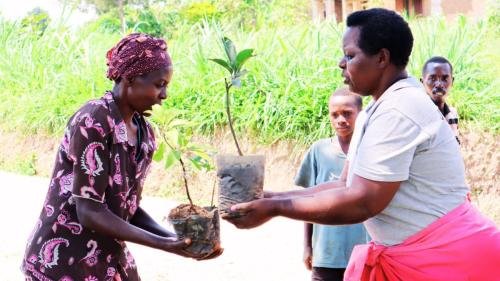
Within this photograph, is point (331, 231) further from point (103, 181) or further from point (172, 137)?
point (103, 181)

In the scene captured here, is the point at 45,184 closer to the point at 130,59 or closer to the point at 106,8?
the point at 130,59

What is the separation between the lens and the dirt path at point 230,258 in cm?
602

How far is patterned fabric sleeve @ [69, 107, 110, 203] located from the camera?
2.65 meters

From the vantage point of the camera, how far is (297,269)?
19.9 ft

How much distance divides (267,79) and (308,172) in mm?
5338

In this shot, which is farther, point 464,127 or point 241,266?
point 464,127

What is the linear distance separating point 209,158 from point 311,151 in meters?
1.26

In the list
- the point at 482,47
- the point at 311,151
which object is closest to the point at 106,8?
the point at 482,47

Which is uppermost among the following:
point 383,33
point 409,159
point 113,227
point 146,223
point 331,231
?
point 383,33

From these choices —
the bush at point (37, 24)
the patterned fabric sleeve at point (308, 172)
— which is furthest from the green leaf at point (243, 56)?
the bush at point (37, 24)

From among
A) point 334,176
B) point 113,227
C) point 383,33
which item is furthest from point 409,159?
point 334,176

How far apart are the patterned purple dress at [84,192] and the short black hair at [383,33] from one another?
94 centimetres

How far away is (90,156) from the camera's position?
2652 millimetres

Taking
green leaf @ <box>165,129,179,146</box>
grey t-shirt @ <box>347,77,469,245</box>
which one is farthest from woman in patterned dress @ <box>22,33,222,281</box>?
grey t-shirt @ <box>347,77,469,245</box>
